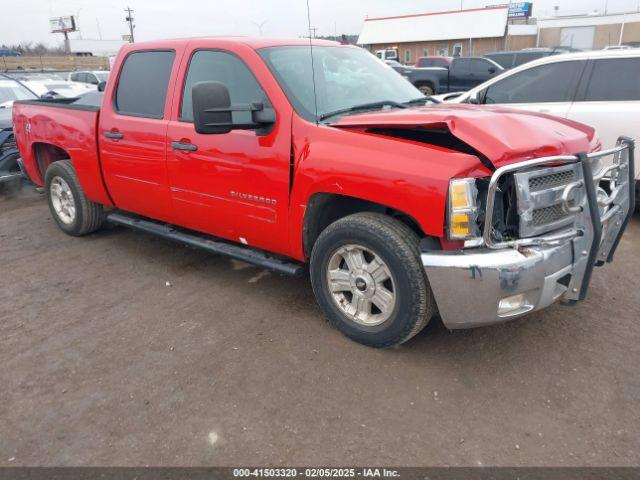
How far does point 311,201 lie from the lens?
11.0 ft

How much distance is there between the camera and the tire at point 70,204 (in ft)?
17.4

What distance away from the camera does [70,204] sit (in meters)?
5.53

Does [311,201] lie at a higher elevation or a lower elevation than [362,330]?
higher

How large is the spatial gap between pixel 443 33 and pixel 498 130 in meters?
49.2

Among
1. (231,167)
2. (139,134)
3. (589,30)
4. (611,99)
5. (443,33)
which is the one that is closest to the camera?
(231,167)

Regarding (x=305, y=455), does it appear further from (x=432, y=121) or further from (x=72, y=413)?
(x=432, y=121)

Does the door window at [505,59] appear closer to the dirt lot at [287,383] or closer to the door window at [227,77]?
the dirt lot at [287,383]

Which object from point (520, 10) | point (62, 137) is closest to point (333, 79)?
point (62, 137)

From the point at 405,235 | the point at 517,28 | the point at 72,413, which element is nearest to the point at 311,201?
the point at 405,235

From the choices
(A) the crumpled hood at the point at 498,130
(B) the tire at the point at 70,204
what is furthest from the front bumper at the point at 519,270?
(B) the tire at the point at 70,204

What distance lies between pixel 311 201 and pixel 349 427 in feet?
4.61

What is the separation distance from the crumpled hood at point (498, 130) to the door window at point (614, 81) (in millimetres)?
2960

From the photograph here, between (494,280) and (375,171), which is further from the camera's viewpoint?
(375,171)

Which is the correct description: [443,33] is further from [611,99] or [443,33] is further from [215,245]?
[215,245]
